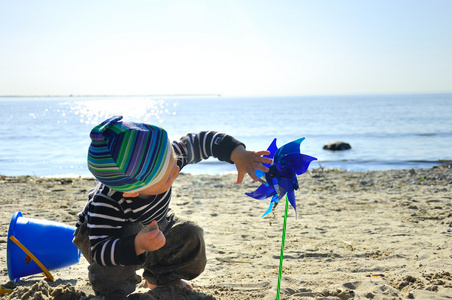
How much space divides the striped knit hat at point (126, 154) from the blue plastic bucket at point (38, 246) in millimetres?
1432

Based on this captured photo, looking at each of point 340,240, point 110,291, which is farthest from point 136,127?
point 340,240

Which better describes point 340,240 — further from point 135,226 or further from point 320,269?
point 135,226

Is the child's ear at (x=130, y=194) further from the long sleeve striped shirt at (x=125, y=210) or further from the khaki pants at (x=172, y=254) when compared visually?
the khaki pants at (x=172, y=254)

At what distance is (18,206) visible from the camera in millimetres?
5191

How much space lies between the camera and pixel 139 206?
7.73 feet

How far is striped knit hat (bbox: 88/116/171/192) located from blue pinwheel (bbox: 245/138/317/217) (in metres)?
0.61

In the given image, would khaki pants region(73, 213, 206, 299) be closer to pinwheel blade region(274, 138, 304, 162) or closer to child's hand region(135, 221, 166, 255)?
child's hand region(135, 221, 166, 255)

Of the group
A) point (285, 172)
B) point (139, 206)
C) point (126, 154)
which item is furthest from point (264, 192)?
point (126, 154)

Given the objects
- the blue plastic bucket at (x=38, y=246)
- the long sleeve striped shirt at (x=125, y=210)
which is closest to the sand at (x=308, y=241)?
the blue plastic bucket at (x=38, y=246)

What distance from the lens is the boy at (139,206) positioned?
1988 mm

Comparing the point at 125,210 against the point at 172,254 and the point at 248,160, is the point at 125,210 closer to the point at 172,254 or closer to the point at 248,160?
the point at 172,254

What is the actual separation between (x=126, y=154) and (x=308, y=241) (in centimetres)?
245

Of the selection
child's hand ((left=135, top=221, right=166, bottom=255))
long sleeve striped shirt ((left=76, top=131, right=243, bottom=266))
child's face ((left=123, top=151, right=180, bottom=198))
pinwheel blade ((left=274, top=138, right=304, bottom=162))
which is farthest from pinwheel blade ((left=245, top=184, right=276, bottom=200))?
child's hand ((left=135, top=221, right=166, bottom=255))

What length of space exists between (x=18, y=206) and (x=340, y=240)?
389cm
